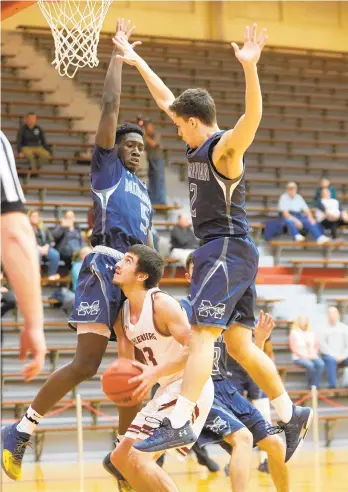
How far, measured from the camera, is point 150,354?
5.46 metres

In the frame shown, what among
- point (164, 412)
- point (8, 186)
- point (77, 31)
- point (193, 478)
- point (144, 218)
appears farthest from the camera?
point (193, 478)

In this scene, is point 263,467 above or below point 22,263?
below

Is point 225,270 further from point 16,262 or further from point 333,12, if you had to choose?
point 333,12

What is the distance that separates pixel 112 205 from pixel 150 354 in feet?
3.21

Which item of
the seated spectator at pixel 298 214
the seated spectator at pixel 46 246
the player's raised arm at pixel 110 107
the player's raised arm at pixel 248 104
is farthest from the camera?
the seated spectator at pixel 298 214

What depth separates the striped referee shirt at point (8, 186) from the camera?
290cm

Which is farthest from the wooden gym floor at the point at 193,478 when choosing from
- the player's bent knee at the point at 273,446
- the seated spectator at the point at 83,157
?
the seated spectator at the point at 83,157

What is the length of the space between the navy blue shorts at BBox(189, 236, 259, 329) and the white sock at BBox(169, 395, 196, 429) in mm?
419

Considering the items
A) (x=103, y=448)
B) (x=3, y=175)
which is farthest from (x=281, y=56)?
(x=3, y=175)

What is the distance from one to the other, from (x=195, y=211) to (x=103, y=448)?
6409mm

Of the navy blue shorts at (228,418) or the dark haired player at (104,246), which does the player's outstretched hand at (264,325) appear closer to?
the navy blue shorts at (228,418)

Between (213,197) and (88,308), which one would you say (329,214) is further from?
(213,197)

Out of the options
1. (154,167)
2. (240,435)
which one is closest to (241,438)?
(240,435)

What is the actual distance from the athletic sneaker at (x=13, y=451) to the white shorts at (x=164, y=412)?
24.2 inches
